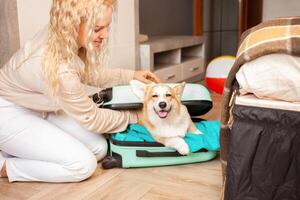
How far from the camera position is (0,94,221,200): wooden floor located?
1246 mm

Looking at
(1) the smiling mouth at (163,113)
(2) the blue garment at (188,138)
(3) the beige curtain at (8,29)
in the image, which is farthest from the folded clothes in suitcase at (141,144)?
(3) the beige curtain at (8,29)

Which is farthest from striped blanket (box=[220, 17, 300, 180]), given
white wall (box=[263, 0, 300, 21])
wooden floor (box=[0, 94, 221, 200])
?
white wall (box=[263, 0, 300, 21])

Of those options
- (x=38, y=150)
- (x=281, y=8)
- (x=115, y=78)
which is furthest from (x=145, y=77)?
(x=281, y=8)

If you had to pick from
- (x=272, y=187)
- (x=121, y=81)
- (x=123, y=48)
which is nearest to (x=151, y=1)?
(x=123, y=48)

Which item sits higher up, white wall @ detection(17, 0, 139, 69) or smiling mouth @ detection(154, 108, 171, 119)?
white wall @ detection(17, 0, 139, 69)

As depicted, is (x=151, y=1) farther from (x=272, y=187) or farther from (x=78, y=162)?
(x=272, y=187)

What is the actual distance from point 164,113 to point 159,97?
7 centimetres

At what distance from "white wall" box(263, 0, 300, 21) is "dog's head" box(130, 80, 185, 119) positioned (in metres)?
3.00

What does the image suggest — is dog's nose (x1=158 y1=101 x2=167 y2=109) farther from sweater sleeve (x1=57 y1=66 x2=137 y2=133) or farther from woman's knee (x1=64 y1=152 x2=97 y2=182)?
woman's knee (x1=64 y1=152 x2=97 y2=182)

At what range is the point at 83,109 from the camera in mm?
1330

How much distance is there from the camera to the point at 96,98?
164 centimetres

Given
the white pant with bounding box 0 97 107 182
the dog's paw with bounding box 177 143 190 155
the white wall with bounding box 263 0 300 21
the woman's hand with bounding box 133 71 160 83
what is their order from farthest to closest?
the white wall with bounding box 263 0 300 21, the woman's hand with bounding box 133 71 160 83, the dog's paw with bounding box 177 143 190 155, the white pant with bounding box 0 97 107 182

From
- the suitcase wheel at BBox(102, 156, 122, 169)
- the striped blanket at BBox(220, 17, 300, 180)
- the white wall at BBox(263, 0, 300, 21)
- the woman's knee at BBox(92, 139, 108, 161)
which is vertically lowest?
the suitcase wheel at BBox(102, 156, 122, 169)

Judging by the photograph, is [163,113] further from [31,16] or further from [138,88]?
[31,16]
